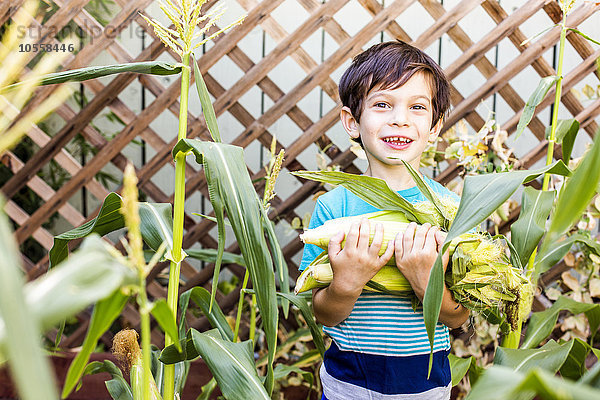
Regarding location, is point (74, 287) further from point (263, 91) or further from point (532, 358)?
point (263, 91)

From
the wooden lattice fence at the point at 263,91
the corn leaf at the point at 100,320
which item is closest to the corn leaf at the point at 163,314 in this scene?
the corn leaf at the point at 100,320

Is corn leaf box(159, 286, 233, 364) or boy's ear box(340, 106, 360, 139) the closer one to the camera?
corn leaf box(159, 286, 233, 364)

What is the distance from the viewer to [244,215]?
0.57 meters

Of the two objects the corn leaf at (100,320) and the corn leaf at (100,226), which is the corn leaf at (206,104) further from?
the corn leaf at (100,320)

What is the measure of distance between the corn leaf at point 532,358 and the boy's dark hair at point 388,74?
0.40 meters

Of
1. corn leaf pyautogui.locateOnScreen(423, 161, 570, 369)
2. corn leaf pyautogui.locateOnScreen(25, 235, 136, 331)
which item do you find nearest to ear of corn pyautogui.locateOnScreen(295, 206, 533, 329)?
corn leaf pyautogui.locateOnScreen(423, 161, 570, 369)

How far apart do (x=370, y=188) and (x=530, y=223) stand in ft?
Result: 1.27

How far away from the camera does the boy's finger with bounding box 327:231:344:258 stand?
2.32 feet

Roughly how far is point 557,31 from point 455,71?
262mm

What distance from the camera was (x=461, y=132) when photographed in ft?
4.16

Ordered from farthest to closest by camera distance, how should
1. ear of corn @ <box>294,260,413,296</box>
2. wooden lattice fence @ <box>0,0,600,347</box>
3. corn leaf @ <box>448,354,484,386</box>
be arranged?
wooden lattice fence @ <box>0,0,600,347</box> → corn leaf @ <box>448,354,484,386</box> → ear of corn @ <box>294,260,413,296</box>

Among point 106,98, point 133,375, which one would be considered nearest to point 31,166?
point 106,98

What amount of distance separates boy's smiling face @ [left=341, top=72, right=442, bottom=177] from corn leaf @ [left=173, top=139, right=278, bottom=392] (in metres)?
0.29

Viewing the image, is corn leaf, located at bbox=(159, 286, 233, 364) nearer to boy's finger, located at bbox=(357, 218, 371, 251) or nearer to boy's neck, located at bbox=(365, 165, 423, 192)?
boy's finger, located at bbox=(357, 218, 371, 251)
